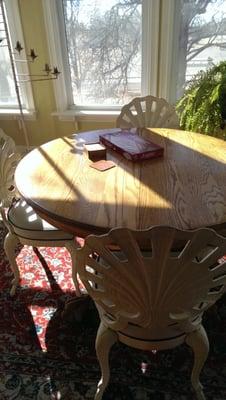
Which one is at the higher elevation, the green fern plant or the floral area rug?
the green fern plant

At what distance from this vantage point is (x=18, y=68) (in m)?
2.73

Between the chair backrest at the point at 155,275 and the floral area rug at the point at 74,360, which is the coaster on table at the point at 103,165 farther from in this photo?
the floral area rug at the point at 74,360

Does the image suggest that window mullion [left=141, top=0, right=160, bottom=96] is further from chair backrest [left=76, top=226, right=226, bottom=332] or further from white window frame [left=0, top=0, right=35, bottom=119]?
chair backrest [left=76, top=226, right=226, bottom=332]

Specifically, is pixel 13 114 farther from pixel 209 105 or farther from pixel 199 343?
pixel 199 343

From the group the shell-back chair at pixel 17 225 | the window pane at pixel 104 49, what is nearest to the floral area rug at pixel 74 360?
the shell-back chair at pixel 17 225

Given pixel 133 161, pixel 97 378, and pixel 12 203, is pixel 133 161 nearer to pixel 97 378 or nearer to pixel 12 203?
pixel 12 203

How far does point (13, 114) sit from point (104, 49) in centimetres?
112

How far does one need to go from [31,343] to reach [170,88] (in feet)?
7.43

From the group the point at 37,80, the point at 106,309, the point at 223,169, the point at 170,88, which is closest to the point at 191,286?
the point at 106,309

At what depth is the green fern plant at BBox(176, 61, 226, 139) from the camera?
1.95 m

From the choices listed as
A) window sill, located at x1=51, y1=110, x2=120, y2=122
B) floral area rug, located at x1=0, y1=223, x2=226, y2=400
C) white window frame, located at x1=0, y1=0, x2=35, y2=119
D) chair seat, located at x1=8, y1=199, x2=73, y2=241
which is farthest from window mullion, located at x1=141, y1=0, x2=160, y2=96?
floral area rug, located at x1=0, y1=223, x2=226, y2=400

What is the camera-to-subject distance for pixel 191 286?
790 mm

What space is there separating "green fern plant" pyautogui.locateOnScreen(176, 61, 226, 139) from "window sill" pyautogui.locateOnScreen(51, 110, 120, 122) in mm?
835

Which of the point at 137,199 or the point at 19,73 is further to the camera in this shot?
the point at 19,73
